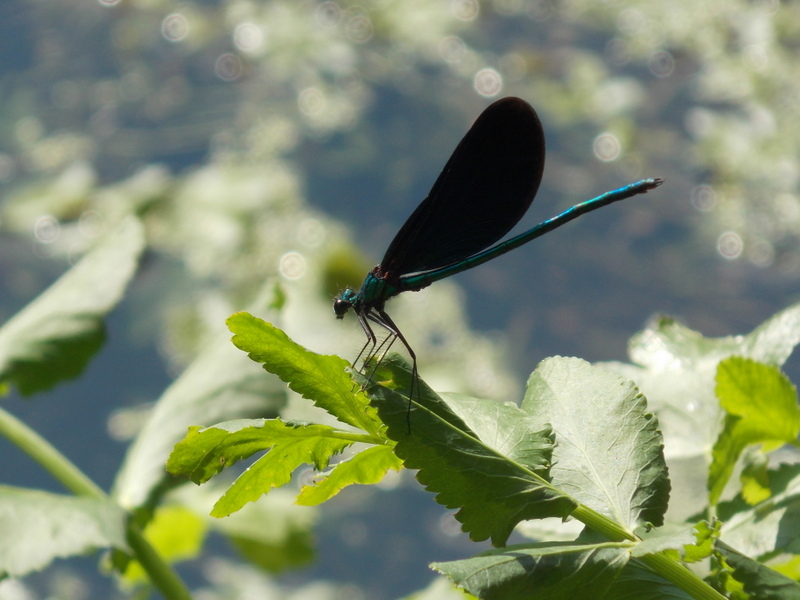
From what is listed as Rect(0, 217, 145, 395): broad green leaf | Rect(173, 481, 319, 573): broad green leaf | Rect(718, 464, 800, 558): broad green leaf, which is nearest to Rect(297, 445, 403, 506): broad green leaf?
Rect(718, 464, 800, 558): broad green leaf

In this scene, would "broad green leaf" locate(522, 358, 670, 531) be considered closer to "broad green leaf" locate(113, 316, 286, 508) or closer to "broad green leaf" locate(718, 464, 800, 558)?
"broad green leaf" locate(718, 464, 800, 558)

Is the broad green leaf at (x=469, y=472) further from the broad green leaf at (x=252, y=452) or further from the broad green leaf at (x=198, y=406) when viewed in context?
the broad green leaf at (x=198, y=406)

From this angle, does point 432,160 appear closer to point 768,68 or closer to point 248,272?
point 248,272

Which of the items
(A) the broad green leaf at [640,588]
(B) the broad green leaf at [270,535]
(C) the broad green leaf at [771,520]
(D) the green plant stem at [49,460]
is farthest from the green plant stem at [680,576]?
(B) the broad green leaf at [270,535]

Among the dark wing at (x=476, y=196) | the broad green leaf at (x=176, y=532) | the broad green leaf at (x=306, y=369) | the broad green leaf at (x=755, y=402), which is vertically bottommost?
the broad green leaf at (x=176, y=532)

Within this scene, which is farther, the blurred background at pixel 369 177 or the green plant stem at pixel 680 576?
the blurred background at pixel 369 177

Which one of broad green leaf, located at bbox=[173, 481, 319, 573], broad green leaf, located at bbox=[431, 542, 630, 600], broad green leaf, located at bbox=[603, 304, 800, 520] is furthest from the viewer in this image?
broad green leaf, located at bbox=[173, 481, 319, 573]
